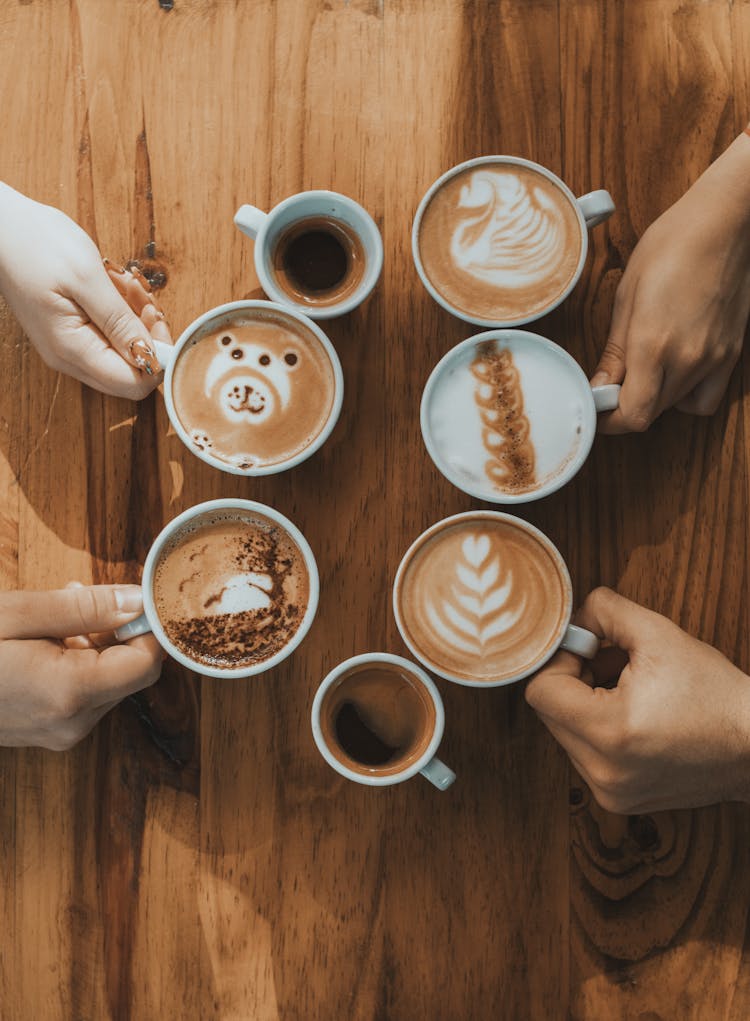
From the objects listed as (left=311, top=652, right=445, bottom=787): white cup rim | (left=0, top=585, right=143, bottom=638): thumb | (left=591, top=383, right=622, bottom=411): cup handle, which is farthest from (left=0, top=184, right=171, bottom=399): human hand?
(left=591, top=383, right=622, bottom=411): cup handle

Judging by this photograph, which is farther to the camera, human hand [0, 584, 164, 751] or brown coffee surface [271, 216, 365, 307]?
→ brown coffee surface [271, 216, 365, 307]

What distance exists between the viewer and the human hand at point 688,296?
1.11m

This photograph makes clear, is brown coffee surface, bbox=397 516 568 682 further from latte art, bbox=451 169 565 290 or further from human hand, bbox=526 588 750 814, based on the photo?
latte art, bbox=451 169 565 290

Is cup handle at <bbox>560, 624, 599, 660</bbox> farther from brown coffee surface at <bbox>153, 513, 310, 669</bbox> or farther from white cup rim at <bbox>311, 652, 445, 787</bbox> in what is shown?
brown coffee surface at <bbox>153, 513, 310, 669</bbox>

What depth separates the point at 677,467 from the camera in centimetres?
123

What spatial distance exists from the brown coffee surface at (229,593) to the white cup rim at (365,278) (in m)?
0.32

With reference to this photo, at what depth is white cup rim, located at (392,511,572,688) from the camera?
1112mm

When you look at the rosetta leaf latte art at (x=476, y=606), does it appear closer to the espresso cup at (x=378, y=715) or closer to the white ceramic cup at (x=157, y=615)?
the espresso cup at (x=378, y=715)

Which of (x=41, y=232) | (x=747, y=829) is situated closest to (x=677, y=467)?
(x=747, y=829)

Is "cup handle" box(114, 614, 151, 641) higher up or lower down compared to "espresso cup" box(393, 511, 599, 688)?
lower down

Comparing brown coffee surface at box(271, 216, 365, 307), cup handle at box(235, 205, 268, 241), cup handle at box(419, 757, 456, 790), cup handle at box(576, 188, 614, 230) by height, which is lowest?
cup handle at box(419, 757, 456, 790)

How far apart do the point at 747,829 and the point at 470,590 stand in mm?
580

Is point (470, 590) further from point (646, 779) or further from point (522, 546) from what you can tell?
point (646, 779)

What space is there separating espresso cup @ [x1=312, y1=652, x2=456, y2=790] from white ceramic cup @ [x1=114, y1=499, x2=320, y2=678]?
8 centimetres
